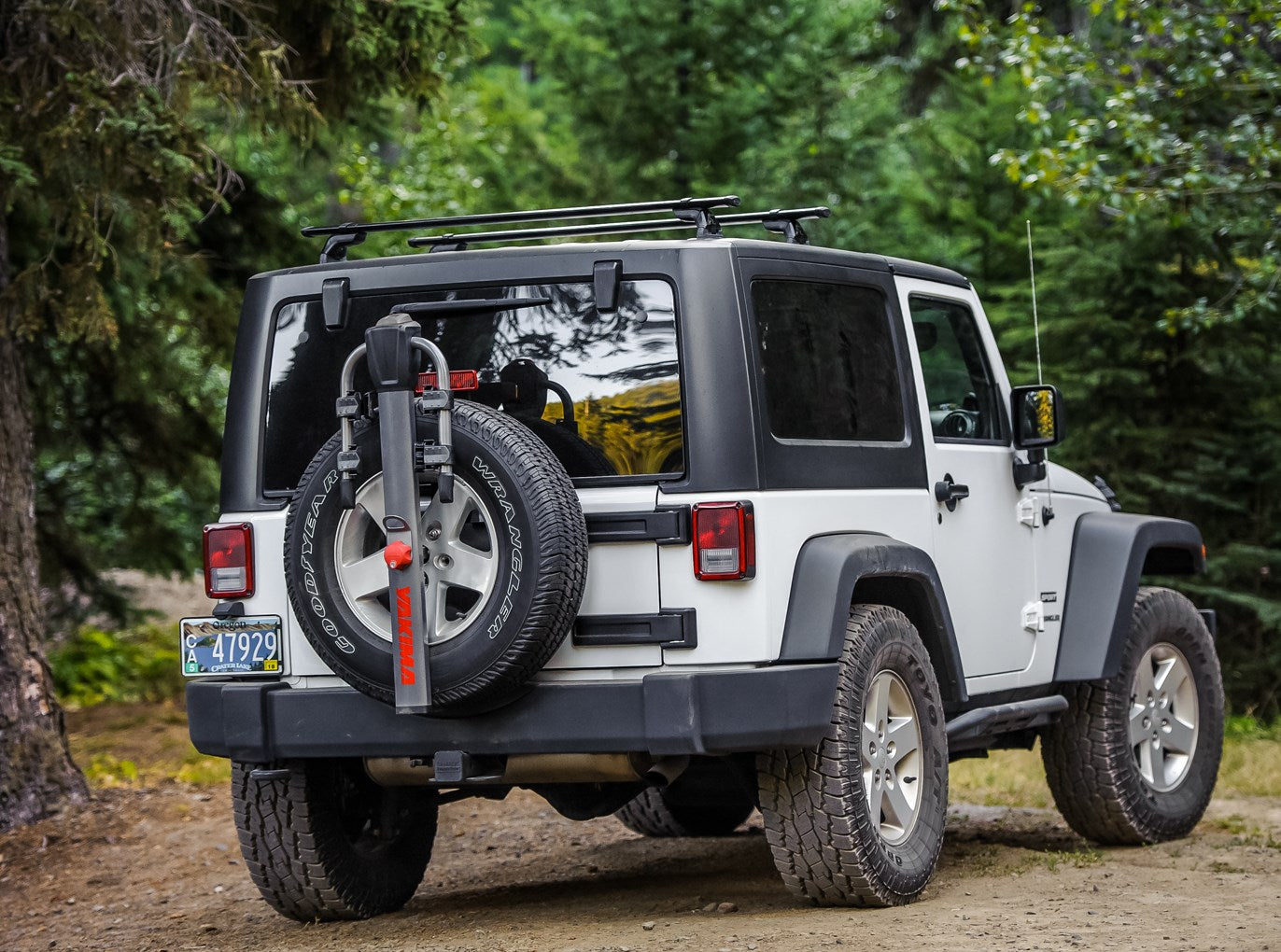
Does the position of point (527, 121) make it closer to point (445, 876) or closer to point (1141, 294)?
point (1141, 294)

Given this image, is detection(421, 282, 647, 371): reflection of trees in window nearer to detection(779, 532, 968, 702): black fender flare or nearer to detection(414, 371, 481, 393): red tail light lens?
detection(414, 371, 481, 393): red tail light lens

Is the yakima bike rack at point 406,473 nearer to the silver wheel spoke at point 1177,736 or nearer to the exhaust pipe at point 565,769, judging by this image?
the exhaust pipe at point 565,769

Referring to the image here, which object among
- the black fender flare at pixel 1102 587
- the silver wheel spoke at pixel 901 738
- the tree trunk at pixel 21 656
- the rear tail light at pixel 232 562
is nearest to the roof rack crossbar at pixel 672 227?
the rear tail light at pixel 232 562

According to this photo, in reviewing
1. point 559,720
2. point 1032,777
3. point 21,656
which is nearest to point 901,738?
point 559,720

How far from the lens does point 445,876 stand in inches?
274

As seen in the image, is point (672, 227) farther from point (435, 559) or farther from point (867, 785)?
point (867, 785)

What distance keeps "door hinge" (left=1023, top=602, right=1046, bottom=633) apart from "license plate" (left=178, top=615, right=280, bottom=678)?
286cm

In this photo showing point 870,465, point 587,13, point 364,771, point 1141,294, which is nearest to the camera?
point 870,465

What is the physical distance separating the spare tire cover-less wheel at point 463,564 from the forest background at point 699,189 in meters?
3.13

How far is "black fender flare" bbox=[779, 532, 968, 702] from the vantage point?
190 inches

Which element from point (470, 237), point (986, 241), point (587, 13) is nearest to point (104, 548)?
point (587, 13)

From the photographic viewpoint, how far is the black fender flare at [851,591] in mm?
4828

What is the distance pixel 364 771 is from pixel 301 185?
1381cm

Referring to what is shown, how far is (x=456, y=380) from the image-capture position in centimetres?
491
